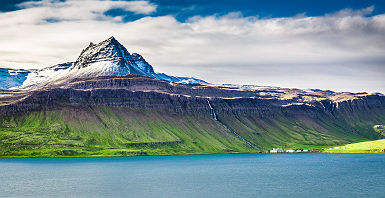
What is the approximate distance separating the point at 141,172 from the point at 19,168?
178ft

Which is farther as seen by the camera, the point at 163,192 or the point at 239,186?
the point at 239,186

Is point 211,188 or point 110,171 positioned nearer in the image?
point 211,188

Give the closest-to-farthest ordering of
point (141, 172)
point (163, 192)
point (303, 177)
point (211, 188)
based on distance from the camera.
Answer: point (163, 192)
point (211, 188)
point (303, 177)
point (141, 172)

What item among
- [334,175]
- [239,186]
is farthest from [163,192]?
[334,175]

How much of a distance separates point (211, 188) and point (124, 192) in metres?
26.2

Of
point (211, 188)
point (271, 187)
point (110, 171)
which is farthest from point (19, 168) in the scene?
point (271, 187)

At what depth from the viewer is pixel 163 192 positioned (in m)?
127

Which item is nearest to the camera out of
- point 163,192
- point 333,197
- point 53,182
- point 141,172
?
point 333,197

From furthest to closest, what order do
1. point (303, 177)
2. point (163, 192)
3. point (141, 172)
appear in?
1. point (141, 172)
2. point (303, 177)
3. point (163, 192)

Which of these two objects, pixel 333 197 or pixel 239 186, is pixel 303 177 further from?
pixel 333 197

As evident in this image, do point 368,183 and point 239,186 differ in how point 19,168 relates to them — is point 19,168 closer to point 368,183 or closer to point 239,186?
point 239,186

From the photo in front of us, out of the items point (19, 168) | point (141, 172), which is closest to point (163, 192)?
point (141, 172)

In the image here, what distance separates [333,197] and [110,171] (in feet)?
327

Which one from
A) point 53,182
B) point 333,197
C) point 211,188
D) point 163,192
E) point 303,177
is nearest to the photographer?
point 333,197
